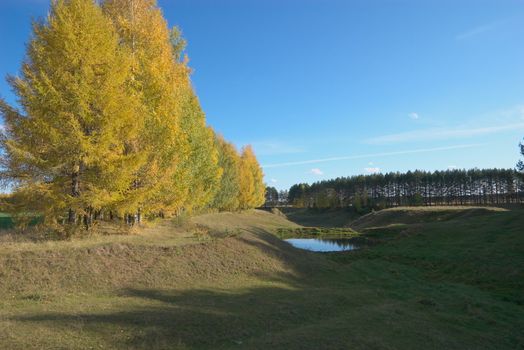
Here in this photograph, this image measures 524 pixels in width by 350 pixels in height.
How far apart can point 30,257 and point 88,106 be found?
699 centimetres

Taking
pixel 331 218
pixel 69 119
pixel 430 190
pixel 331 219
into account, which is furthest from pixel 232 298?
pixel 430 190

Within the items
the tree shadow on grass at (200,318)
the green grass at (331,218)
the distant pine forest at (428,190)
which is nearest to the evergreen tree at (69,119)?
the tree shadow on grass at (200,318)

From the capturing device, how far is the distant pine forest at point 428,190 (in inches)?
4348

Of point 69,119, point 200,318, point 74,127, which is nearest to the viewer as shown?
point 200,318

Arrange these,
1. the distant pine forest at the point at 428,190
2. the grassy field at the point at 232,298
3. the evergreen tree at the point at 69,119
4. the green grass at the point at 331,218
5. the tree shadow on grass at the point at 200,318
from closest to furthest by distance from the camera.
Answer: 1. the tree shadow on grass at the point at 200,318
2. the grassy field at the point at 232,298
3. the evergreen tree at the point at 69,119
4. the green grass at the point at 331,218
5. the distant pine forest at the point at 428,190

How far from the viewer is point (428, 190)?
Answer: 119000 millimetres

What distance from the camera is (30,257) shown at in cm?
1501

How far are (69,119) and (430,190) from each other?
395 ft

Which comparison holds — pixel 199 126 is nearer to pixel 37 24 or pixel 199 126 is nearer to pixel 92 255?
pixel 37 24

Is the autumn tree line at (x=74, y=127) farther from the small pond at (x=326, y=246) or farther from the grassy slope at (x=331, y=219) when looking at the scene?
the grassy slope at (x=331, y=219)

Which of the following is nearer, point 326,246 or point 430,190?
point 326,246

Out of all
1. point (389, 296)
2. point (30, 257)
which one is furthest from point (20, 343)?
point (389, 296)

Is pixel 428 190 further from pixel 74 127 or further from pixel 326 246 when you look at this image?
pixel 74 127

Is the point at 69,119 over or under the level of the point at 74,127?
over
